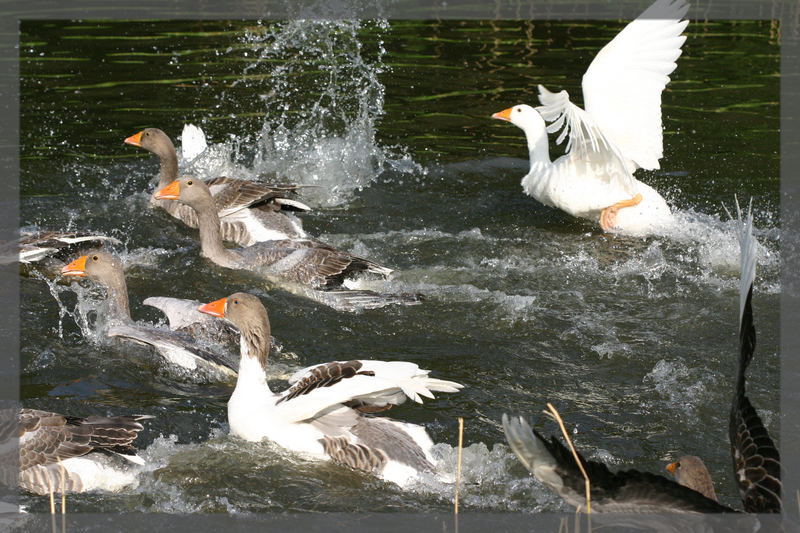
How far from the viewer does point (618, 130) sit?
9.10 metres

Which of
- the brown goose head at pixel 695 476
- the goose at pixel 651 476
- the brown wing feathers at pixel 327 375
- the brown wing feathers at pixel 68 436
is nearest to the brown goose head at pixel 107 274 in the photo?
the brown wing feathers at pixel 68 436

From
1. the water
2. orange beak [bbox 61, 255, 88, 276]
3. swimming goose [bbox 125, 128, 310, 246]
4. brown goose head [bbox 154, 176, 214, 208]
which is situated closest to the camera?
the water

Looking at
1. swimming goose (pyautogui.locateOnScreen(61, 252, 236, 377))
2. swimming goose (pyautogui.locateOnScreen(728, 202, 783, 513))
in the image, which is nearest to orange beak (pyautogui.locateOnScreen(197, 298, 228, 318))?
swimming goose (pyautogui.locateOnScreen(61, 252, 236, 377))

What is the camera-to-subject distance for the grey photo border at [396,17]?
185 inches

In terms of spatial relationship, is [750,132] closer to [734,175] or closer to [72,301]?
[734,175]

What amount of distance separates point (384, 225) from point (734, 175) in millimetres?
3802

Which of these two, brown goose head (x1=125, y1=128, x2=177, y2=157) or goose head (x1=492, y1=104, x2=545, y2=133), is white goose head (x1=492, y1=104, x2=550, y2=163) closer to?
goose head (x1=492, y1=104, x2=545, y2=133)

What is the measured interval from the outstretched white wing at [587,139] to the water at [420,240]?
1.82ft

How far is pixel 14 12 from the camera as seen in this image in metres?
15.0

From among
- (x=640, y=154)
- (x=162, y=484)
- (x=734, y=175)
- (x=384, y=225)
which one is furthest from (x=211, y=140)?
(x=162, y=484)

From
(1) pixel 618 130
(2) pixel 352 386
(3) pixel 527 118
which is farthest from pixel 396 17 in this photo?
(2) pixel 352 386

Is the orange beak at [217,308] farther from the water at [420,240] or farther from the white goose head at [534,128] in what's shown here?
the white goose head at [534,128]

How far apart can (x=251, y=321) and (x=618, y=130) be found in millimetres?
4678

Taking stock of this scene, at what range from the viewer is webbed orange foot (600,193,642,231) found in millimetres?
9211
